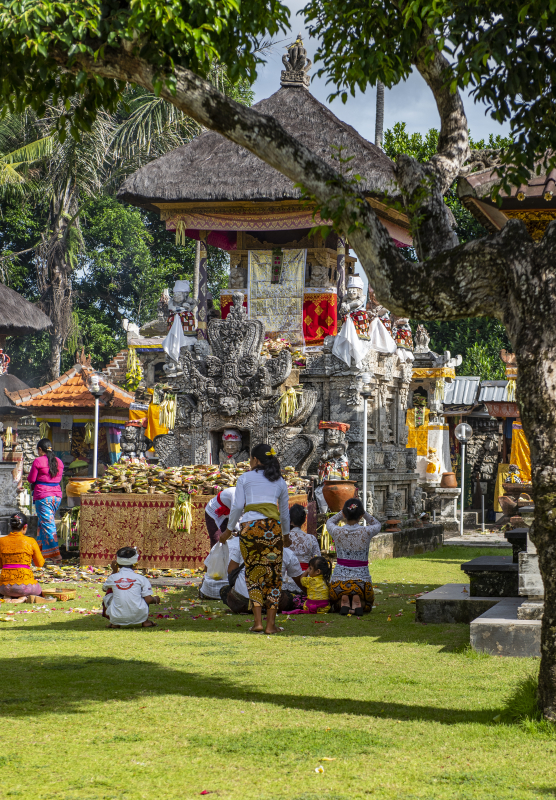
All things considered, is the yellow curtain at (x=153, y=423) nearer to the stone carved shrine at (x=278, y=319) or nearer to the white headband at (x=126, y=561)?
the stone carved shrine at (x=278, y=319)

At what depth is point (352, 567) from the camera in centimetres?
951

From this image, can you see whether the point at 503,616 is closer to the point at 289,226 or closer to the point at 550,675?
the point at 550,675

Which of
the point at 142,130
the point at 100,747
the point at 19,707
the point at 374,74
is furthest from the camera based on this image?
the point at 142,130

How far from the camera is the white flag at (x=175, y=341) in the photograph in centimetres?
1991

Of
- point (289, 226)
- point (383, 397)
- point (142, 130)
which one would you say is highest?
point (142, 130)

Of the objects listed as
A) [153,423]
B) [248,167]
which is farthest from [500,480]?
[248,167]

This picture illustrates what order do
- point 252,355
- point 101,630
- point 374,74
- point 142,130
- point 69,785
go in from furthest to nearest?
point 142,130
point 252,355
point 101,630
point 374,74
point 69,785

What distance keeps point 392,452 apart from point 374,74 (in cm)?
1277

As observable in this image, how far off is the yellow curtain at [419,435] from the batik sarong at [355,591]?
50.9 feet

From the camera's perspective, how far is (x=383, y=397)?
19.4 metres

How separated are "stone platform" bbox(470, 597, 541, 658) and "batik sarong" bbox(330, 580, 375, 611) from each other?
8.37 feet

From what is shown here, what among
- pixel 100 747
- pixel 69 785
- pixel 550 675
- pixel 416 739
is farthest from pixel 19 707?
pixel 550 675

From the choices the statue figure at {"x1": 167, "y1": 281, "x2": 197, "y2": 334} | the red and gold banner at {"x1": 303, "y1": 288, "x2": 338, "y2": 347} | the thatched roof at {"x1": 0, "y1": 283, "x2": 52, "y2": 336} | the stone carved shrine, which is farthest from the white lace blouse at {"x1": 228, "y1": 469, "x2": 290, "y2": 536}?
the thatched roof at {"x1": 0, "y1": 283, "x2": 52, "y2": 336}

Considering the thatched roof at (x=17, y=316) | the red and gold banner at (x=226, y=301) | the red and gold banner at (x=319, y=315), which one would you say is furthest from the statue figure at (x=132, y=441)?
the thatched roof at (x=17, y=316)
